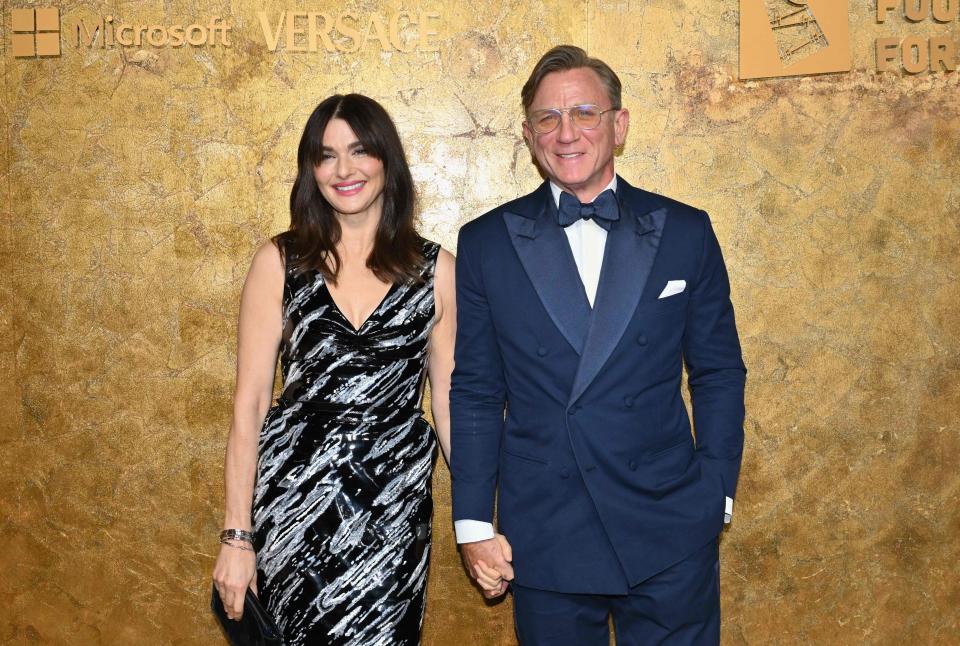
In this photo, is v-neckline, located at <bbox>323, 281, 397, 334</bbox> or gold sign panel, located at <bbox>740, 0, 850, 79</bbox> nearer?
v-neckline, located at <bbox>323, 281, 397, 334</bbox>

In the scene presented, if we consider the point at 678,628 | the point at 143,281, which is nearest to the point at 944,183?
the point at 678,628

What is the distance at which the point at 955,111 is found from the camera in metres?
2.95

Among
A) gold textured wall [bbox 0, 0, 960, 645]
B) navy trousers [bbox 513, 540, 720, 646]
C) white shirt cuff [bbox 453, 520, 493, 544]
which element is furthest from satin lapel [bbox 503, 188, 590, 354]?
gold textured wall [bbox 0, 0, 960, 645]

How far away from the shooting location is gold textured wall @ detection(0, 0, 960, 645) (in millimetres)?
2998

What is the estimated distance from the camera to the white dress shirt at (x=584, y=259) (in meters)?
2.31

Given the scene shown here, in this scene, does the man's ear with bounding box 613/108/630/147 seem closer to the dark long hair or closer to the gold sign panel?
the dark long hair

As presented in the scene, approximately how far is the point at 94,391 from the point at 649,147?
201 centimetres

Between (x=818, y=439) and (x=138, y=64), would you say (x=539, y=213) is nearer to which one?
(x=818, y=439)

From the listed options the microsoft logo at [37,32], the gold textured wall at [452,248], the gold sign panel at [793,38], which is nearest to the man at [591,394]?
the gold textured wall at [452,248]

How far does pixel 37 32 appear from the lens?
3121 millimetres

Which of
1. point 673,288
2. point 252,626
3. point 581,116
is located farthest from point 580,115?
point 252,626

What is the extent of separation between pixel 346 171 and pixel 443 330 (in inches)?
19.6

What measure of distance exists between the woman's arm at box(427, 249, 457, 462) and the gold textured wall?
1.76ft

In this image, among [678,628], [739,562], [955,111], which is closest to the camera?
[678,628]
